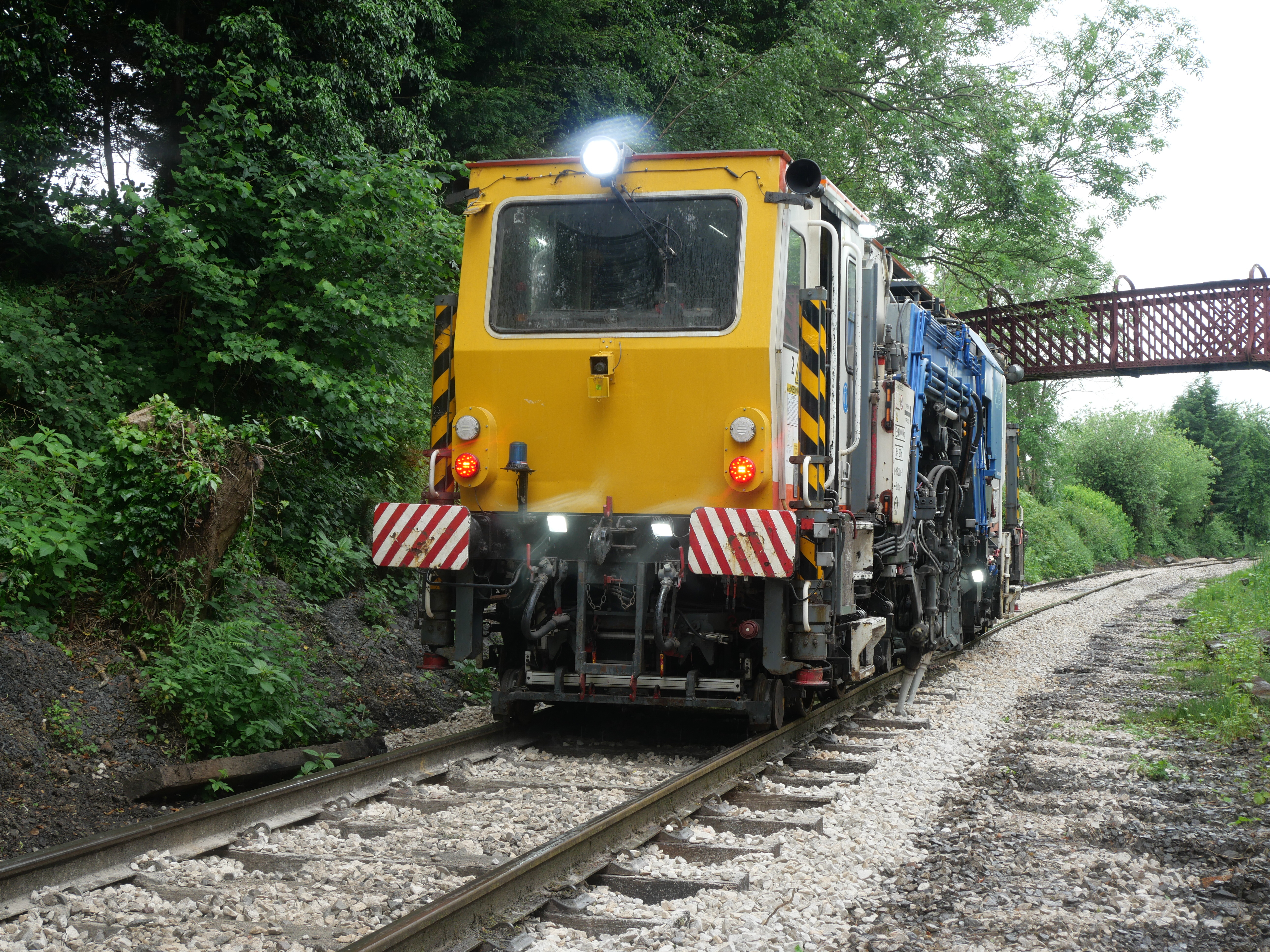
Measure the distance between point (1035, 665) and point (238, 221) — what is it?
353 inches

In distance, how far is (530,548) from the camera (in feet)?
21.2

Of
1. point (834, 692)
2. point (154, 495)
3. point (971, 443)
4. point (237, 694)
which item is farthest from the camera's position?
point (971, 443)

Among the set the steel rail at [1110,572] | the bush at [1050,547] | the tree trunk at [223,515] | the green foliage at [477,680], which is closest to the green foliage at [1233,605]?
the steel rail at [1110,572]

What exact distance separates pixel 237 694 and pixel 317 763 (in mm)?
654

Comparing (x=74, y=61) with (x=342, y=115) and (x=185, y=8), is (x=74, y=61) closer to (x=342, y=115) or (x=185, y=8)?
(x=185, y=8)

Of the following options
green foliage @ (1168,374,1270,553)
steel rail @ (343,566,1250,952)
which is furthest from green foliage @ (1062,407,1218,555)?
steel rail @ (343,566,1250,952)

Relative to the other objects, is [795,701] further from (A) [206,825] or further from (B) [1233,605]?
(B) [1233,605]

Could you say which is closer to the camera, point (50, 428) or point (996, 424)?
point (50, 428)

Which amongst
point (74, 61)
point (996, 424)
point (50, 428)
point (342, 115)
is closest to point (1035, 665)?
point (996, 424)

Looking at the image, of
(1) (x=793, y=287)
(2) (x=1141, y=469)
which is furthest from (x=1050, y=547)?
(1) (x=793, y=287)

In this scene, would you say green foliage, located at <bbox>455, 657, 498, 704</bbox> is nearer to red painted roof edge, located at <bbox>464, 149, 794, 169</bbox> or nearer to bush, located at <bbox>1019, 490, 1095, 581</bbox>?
red painted roof edge, located at <bbox>464, 149, 794, 169</bbox>

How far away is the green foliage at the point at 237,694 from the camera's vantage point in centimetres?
605

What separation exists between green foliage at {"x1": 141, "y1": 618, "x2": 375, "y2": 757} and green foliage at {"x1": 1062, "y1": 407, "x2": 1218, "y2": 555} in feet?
147

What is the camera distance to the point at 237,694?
6.13 metres
